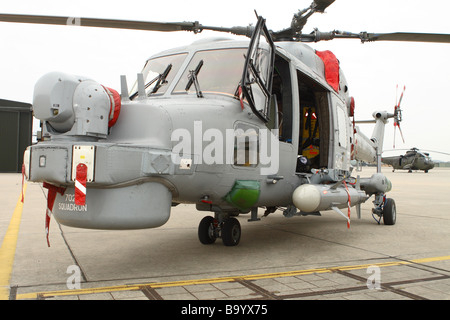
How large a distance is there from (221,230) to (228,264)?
106 centimetres

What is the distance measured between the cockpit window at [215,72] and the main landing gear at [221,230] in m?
1.90

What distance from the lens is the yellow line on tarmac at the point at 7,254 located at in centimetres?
349

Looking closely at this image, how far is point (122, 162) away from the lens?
3.27m

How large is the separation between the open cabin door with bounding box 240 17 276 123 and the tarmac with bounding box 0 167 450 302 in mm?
1742

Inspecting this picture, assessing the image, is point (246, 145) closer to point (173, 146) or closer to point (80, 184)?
point (173, 146)

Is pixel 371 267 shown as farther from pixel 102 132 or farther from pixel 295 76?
pixel 102 132

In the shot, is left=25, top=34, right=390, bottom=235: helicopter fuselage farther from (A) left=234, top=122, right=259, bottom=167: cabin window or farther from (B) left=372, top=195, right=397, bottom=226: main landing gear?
(B) left=372, top=195, right=397, bottom=226: main landing gear

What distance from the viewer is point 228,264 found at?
14.6 feet

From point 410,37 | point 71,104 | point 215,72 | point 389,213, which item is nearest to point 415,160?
point 389,213

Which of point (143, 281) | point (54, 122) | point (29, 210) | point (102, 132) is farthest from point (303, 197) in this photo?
point (29, 210)

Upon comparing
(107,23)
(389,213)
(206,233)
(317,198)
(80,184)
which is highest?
(107,23)

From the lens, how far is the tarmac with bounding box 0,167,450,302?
3.40 meters
